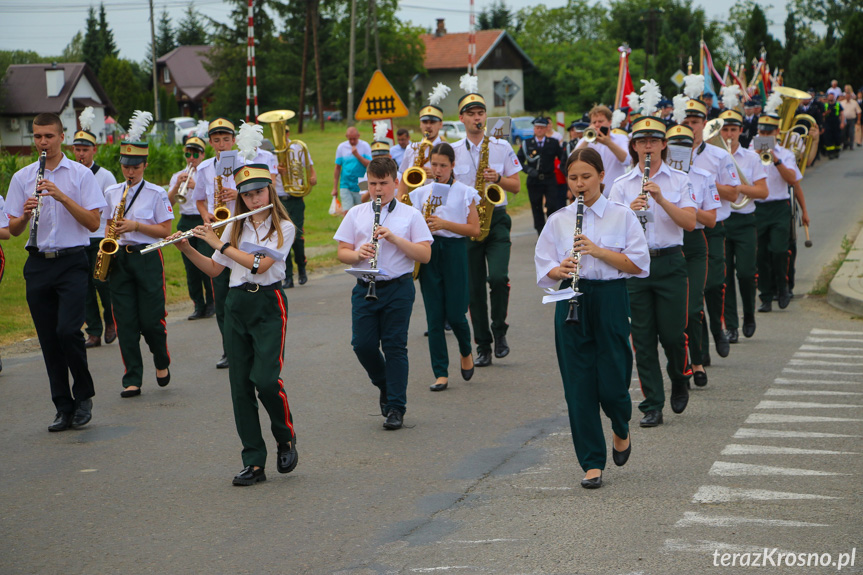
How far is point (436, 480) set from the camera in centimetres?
659

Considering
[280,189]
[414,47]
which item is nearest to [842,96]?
[280,189]

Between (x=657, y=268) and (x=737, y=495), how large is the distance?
6.98ft

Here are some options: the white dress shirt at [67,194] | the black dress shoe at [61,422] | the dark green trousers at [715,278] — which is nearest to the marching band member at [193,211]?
the white dress shirt at [67,194]

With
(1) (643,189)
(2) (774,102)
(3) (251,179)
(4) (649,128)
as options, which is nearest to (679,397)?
(1) (643,189)

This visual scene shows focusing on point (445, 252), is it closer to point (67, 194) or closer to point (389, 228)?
point (389, 228)

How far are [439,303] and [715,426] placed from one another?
2.55m

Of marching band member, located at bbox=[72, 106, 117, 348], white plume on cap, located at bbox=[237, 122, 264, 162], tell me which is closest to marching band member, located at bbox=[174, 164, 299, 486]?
white plume on cap, located at bbox=[237, 122, 264, 162]

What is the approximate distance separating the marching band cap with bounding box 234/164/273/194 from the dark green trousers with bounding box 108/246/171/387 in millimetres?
2684

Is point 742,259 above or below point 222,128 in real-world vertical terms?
below

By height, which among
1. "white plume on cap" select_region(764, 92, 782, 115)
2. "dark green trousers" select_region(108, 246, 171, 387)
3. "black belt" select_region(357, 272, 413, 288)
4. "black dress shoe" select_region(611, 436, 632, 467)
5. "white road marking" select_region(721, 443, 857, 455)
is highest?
"white plume on cap" select_region(764, 92, 782, 115)

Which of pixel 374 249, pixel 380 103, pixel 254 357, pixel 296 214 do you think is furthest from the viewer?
pixel 380 103

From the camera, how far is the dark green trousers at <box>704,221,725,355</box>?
979 centimetres

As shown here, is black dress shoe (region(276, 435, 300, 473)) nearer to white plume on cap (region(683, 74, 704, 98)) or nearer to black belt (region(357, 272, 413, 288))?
black belt (region(357, 272, 413, 288))

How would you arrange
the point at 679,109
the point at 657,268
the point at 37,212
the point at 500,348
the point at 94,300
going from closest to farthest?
1. the point at 657,268
2. the point at 37,212
3. the point at 679,109
4. the point at 500,348
5. the point at 94,300
